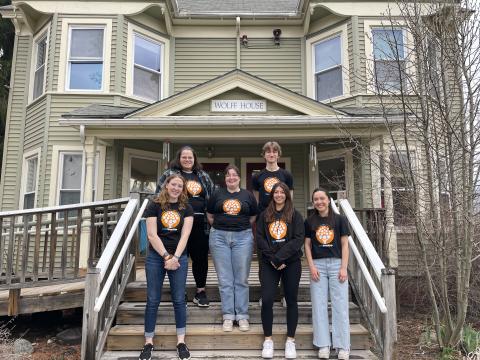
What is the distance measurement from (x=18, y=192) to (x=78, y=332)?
492 cm

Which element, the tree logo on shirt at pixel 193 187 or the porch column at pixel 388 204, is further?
the porch column at pixel 388 204

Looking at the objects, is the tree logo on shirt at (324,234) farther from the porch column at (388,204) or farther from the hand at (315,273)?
the porch column at (388,204)

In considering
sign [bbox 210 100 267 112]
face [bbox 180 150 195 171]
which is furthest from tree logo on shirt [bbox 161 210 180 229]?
sign [bbox 210 100 267 112]

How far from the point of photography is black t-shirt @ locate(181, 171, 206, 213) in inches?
160

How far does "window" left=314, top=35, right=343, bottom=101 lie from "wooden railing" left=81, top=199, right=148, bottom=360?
5762 mm

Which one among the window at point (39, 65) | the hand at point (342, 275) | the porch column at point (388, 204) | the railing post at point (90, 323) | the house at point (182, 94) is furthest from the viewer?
the window at point (39, 65)

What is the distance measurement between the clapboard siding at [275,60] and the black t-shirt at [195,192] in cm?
577

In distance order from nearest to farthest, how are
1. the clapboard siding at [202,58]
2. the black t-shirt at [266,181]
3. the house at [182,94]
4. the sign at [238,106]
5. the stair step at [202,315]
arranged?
the black t-shirt at [266,181], the stair step at [202,315], the house at [182,94], the sign at [238,106], the clapboard siding at [202,58]

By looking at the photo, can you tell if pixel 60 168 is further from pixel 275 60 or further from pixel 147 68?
pixel 275 60

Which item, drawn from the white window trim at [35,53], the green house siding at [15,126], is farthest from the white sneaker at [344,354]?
the white window trim at [35,53]

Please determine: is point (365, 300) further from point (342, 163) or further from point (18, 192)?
point (18, 192)

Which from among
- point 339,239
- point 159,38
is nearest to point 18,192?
point 159,38

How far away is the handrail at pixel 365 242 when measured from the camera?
3.78 m

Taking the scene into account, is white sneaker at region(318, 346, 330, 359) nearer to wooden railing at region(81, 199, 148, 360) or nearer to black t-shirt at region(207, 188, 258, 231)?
black t-shirt at region(207, 188, 258, 231)
